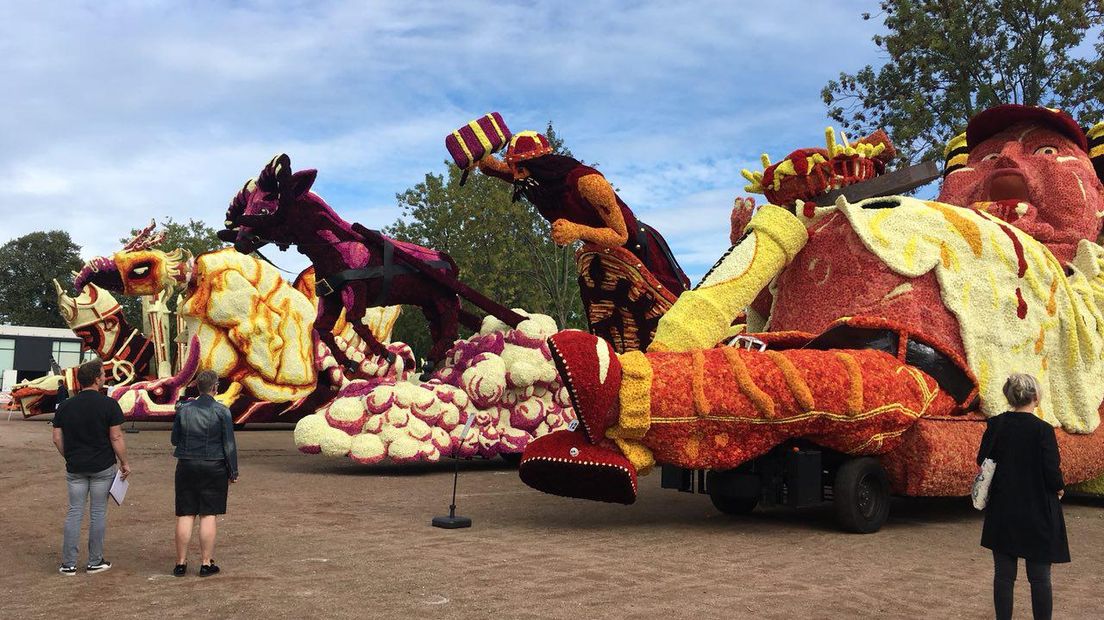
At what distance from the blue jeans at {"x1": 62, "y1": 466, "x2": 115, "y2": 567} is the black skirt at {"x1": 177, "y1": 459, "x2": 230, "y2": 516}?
1.59ft

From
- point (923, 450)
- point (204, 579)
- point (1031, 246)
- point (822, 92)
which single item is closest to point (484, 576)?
point (204, 579)

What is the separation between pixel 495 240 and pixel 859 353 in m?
20.1

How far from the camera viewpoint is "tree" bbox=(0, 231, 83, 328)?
160ft

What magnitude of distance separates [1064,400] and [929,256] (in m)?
1.94

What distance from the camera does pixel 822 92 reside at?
68.2 feet

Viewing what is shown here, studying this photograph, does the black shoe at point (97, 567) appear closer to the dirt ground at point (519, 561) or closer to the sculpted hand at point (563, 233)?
the dirt ground at point (519, 561)

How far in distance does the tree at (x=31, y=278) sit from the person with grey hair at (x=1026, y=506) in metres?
52.0

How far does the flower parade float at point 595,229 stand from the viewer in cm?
1037

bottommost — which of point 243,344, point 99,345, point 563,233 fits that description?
point 243,344

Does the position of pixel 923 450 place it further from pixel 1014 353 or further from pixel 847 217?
pixel 847 217

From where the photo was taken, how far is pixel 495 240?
87.5 ft

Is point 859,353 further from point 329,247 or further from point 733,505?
point 329,247

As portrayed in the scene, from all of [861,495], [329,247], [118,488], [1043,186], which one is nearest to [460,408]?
[329,247]

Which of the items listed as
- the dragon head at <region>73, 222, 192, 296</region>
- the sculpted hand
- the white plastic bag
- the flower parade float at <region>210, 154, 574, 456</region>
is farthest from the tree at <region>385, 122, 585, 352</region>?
the white plastic bag
